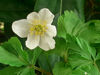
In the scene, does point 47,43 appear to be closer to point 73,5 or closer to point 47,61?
point 47,61

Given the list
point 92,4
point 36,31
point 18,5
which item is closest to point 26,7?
point 18,5

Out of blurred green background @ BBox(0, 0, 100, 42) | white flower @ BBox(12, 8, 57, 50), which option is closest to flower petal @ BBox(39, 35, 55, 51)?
white flower @ BBox(12, 8, 57, 50)

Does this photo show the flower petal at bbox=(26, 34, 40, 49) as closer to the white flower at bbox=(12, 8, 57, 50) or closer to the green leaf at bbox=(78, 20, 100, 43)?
the white flower at bbox=(12, 8, 57, 50)

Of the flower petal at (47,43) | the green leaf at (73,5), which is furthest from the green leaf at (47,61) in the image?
the green leaf at (73,5)

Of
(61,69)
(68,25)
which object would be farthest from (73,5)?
(61,69)

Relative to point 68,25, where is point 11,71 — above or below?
below

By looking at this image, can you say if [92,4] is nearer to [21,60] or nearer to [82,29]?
[82,29]
